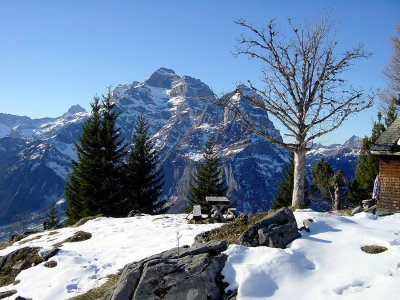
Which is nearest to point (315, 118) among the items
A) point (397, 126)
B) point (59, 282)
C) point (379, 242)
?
point (397, 126)

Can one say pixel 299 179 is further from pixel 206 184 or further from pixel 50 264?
pixel 206 184

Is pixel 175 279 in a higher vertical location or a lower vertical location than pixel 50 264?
higher

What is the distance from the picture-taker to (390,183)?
1583 centimetres

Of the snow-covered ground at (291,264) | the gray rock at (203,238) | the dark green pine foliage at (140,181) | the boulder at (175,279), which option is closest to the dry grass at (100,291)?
the snow-covered ground at (291,264)

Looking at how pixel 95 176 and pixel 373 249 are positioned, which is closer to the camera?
pixel 373 249

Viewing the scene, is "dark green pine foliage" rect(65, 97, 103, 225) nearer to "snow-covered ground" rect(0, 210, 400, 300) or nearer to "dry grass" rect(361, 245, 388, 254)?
"snow-covered ground" rect(0, 210, 400, 300)

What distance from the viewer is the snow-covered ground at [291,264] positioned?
5812 mm

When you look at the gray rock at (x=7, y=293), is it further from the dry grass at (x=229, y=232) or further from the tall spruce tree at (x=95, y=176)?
the tall spruce tree at (x=95, y=176)

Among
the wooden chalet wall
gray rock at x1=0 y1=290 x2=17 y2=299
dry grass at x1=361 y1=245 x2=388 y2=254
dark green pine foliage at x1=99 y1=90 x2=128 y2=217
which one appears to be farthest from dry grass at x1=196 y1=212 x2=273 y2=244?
dark green pine foliage at x1=99 y1=90 x2=128 y2=217

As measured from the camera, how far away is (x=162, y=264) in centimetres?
650

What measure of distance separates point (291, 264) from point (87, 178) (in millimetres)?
25304

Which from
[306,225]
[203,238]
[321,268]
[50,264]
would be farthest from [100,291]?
[306,225]

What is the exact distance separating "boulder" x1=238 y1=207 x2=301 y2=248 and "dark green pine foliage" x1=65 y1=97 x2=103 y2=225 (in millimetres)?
21934

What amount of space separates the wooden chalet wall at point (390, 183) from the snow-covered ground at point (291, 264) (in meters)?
4.90
